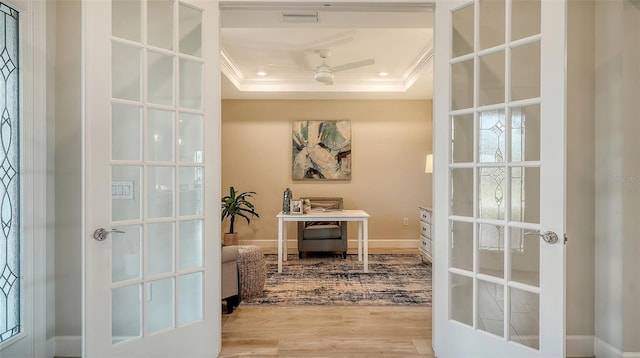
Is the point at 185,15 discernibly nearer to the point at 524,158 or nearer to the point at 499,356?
the point at 524,158

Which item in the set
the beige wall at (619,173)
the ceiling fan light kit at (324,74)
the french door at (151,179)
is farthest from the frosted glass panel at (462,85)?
the ceiling fan light kit at (324,74)

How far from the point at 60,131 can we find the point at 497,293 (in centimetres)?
289

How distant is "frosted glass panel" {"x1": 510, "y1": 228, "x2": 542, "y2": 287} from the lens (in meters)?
1.72

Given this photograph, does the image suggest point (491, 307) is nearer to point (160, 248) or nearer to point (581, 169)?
point (581, 169)

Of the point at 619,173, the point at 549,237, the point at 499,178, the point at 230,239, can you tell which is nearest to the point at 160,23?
the point at 499,178

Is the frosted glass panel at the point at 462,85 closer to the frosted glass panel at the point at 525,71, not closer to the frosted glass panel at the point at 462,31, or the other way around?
the frosted glass panel at the point at 462,31

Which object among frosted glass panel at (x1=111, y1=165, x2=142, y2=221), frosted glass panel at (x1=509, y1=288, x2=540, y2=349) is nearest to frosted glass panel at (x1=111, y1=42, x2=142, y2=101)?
frosted glass panel at (x1=111, y1=165, x2=142, y2=221)

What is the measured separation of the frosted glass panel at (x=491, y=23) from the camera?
6.00ft

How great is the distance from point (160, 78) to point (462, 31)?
183cm

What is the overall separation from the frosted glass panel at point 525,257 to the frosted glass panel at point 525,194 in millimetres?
81

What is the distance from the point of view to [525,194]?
1759 millimetres

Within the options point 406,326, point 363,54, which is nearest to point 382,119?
point 363,54

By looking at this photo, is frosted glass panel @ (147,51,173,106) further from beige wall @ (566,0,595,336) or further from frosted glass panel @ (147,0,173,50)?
beige wall @ (566,0,595,336)

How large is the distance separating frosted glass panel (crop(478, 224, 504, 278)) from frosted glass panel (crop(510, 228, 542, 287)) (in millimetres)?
60
